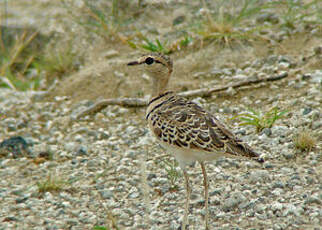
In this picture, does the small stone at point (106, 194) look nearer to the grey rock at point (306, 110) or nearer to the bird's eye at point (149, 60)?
the bird's eye at point (149, 60)

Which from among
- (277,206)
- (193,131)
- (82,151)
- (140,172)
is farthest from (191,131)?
(82,151)

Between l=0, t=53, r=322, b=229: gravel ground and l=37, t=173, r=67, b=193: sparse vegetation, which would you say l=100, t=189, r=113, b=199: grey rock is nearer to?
l=0, t=53, r=322, b=229: gravel ground

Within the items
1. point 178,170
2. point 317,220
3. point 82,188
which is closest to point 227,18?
point 178,170

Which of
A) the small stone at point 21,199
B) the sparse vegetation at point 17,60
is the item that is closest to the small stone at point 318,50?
the small stone at point 21,199

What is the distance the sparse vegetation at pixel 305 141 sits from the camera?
173 inches

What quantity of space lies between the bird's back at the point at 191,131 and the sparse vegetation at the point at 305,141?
1.02 meters

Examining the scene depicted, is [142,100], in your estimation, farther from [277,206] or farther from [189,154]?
[277,206]

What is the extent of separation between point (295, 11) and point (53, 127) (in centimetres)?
333

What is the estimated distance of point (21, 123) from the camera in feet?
19.9

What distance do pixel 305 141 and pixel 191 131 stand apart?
1.31 metres

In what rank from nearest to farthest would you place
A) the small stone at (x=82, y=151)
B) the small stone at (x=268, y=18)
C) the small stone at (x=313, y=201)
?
the small stone at (x=313, y=201)
the small stone at (x=82, y=151)
the small stone at (x=268, y=18)

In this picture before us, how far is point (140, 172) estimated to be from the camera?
183 inches

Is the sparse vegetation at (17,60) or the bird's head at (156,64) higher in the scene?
the bird's head at (156,64)

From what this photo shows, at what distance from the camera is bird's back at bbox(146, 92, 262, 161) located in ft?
11.6
